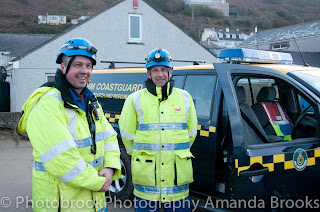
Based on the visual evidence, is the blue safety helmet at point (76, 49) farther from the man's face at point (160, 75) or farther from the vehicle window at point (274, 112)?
the vehicle window at point (274, 112)

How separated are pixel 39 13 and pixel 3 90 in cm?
6600

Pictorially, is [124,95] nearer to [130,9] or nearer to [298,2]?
[130,9]

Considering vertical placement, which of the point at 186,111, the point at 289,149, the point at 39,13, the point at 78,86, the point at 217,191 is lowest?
the point at 217,191

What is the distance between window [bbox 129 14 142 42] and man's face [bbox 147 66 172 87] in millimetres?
12741

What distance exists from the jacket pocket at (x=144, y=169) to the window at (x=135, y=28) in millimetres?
13060

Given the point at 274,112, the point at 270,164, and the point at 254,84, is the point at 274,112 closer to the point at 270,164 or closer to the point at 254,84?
the point at 254,84

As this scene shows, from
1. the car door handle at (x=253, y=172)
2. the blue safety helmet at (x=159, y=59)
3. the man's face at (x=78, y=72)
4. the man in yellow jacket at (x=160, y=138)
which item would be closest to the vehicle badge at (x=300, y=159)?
the car door handle at (x=253, y=172)

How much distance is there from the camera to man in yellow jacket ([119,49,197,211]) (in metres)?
2.73

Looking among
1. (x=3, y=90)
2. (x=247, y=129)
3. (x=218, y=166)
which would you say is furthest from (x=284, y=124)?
(x=3, y=90)

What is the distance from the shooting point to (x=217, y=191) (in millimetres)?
3369

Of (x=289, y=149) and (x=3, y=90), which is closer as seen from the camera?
(x=289, y=149)

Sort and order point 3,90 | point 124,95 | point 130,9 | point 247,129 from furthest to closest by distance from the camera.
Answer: point 130,9, point 3,90, point 124,95, point 247,129

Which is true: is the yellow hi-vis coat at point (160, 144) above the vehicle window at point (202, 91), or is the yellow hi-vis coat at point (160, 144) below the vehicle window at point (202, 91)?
below

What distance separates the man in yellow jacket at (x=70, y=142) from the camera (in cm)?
189
